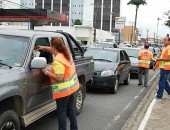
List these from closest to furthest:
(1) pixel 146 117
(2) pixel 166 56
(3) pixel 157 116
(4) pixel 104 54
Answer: (1) pixel 146 117
(3) pixel 157 116
(2) pixel 166 56
(4) pixel 104 54

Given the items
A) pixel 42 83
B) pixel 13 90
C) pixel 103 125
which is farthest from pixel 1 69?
pixel 103 125

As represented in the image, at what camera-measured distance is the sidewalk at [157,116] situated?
280 inches

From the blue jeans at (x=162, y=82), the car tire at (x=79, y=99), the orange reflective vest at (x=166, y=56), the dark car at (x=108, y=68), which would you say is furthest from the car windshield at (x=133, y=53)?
the car tire at (x=79, y=99)

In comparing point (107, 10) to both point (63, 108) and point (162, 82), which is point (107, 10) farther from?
point (63, 108)

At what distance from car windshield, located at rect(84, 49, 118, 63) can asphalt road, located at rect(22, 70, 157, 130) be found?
1162 millimetres

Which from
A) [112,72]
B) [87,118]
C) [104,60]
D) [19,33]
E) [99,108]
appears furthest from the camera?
[104,60]

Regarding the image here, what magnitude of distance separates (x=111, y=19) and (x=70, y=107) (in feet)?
360

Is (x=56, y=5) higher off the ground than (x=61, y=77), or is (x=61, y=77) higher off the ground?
(x=56, y=5)

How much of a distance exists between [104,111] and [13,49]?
12.5 feet

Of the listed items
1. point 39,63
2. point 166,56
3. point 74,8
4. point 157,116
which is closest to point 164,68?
point 166,56

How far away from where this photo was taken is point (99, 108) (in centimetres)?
942

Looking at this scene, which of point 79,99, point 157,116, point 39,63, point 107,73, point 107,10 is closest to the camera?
point 39,63

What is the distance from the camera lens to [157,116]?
8055 mm

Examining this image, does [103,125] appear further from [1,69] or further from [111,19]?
[111,19]
